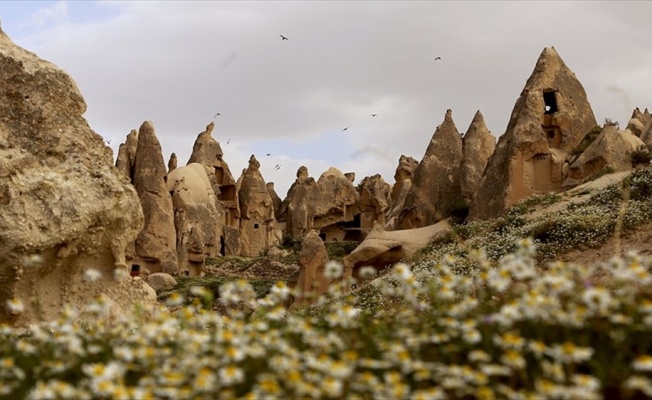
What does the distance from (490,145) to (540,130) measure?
6.16m

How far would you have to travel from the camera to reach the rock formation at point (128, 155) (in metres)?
39.4

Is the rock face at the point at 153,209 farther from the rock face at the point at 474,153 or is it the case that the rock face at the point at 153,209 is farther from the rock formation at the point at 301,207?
the rock formation at the point at 301,207

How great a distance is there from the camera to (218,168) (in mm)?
49531

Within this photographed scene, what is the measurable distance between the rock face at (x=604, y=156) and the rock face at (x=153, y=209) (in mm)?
17029

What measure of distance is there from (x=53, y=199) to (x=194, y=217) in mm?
31884

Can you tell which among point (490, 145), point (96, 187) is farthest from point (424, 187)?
point (96, 187)

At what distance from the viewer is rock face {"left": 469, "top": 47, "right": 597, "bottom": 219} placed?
1090 inches

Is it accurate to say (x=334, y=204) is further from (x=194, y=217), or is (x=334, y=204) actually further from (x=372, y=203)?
(x=194, y=217)

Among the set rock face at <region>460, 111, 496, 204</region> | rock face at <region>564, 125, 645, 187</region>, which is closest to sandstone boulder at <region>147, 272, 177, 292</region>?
rock face at <region>460, 111, 496, 204</region>

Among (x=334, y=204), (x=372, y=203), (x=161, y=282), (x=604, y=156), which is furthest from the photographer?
(x=372, y=203)

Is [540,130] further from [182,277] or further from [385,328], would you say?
[385,328]

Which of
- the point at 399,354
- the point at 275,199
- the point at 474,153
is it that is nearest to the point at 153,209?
the point at 474,153

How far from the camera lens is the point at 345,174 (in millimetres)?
58188

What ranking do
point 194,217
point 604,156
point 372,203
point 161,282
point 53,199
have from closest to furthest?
1. point 53,199
2. point 604,156
3. point 161,282
4. point 194,217
5. point 372,203
